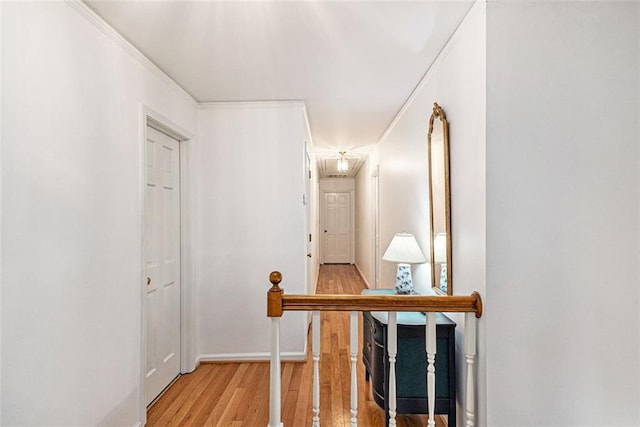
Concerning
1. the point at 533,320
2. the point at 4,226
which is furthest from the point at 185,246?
the point at 533,320

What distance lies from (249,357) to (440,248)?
2027 mm

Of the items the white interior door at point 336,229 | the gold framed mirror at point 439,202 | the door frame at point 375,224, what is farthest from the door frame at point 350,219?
the gold framed mirror at point 439,202

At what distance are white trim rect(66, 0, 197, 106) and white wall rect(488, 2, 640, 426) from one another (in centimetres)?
193

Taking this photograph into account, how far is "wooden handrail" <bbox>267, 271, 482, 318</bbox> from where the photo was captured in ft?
4.91

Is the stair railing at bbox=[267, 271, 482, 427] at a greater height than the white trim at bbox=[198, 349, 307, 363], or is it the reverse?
the stair railing at bbox=[267, 271, 482, 427]

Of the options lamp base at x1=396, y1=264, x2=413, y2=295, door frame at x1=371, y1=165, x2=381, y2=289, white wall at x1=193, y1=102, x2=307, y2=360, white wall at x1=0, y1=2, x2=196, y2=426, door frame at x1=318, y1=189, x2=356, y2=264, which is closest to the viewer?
white wall at x1=0, y1=2, x2=196, y2=426

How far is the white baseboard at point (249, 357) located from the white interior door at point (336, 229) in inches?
220

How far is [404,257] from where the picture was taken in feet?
7.82

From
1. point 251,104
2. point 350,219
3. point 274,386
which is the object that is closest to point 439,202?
point 274,386

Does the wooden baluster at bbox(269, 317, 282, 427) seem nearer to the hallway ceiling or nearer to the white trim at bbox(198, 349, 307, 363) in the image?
the white trim at bbox(198, 349, 307, 363)

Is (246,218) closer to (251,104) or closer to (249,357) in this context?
(251,104)

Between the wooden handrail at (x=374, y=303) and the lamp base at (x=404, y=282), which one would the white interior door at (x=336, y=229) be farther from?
the wooden handrail at (x=374, y=303)

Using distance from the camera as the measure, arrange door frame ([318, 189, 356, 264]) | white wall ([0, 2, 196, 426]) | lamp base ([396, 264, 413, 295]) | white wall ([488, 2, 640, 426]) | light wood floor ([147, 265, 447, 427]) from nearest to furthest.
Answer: white wall ([0, 2, 196, 426])
white wall ([488, 2, 640, 426])
light wood floor ([147, 265, 447, 427])
lamp base ([396, 264, 413, 295])
door frame ([318, 189, 356, 264])

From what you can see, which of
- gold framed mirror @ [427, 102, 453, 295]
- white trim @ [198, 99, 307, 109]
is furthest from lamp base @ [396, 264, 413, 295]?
white trim @ [198, 99, 307, 109]
